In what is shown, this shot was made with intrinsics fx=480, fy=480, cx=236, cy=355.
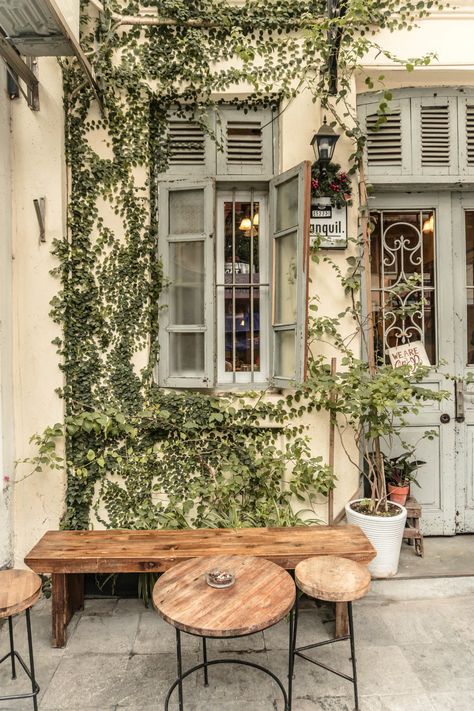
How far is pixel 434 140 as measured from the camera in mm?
4070

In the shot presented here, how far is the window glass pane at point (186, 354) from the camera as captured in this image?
12.8ft

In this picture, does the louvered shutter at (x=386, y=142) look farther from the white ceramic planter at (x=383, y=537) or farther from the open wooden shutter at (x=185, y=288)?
the white ceramic planter at (x=383, y=537)

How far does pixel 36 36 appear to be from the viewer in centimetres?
304

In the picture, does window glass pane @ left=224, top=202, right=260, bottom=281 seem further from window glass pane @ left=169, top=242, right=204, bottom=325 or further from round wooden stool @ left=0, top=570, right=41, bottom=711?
round wooden stool @ left=0, top=570, right=41, bottom=711

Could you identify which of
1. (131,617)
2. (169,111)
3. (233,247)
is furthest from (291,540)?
(169,111)

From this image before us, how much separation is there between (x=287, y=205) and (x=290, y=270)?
498 mm

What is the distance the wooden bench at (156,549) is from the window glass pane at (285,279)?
1.55m

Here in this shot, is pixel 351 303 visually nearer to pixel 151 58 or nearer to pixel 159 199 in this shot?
pixel 159 199

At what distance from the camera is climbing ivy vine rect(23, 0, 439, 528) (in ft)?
11.9

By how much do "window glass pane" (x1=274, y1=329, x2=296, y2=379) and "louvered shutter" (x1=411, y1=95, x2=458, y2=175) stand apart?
5.99 ft

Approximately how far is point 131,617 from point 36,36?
12.6ft

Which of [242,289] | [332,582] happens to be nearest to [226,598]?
[332,582]

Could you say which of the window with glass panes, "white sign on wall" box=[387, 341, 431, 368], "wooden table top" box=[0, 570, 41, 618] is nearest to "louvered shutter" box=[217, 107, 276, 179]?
the window with glass panes

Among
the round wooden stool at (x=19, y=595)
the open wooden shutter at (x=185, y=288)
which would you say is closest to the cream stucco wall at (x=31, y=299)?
the open wooden shutter at (x=185, y=288)
